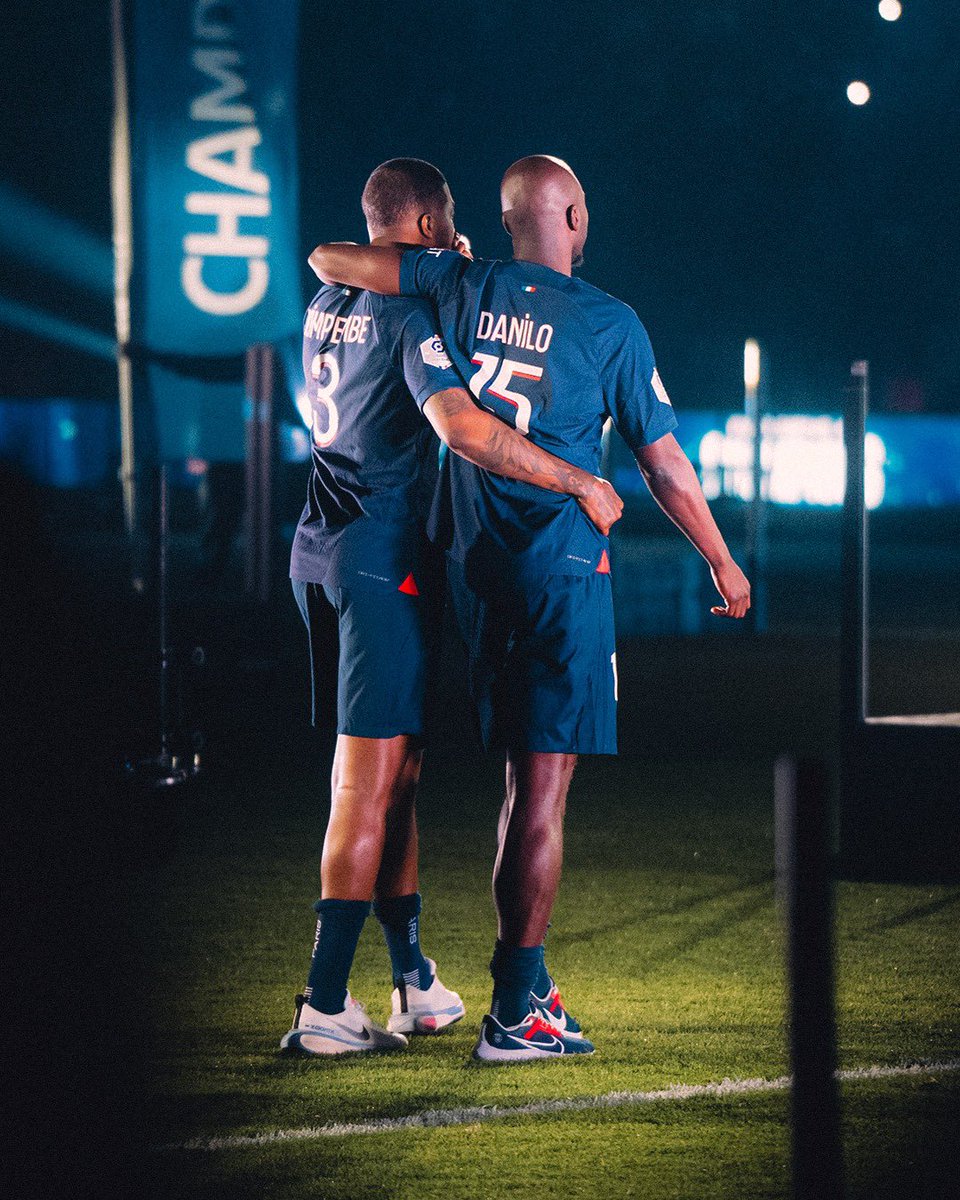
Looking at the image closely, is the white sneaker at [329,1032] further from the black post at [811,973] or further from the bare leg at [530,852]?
the black post at [811,973]

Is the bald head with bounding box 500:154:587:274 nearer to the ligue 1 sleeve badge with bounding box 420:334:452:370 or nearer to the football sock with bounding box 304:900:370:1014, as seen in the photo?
the ligue 1 sleeve badge with bounding box 420:334:452:370

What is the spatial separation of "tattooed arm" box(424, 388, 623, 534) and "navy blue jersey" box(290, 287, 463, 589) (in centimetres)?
15

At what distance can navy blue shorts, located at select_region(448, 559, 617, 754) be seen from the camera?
4.20 metres

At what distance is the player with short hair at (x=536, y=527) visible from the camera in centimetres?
420

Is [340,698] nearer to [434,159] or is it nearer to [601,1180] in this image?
[601,1180]

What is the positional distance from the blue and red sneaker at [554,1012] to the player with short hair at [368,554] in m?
0.34

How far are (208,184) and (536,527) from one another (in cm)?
680

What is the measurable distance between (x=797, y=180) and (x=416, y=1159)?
3298 cm

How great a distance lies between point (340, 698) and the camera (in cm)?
438

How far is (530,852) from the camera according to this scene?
14.0 ft

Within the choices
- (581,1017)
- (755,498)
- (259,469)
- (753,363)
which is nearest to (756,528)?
(755,498)

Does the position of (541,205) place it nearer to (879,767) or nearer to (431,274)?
(431,274)

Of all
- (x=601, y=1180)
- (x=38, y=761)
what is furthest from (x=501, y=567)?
(x=38, y=761)

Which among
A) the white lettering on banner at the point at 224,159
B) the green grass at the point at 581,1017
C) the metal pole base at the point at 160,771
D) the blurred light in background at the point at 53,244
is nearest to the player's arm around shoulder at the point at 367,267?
the green grass at the point at 581,1017
